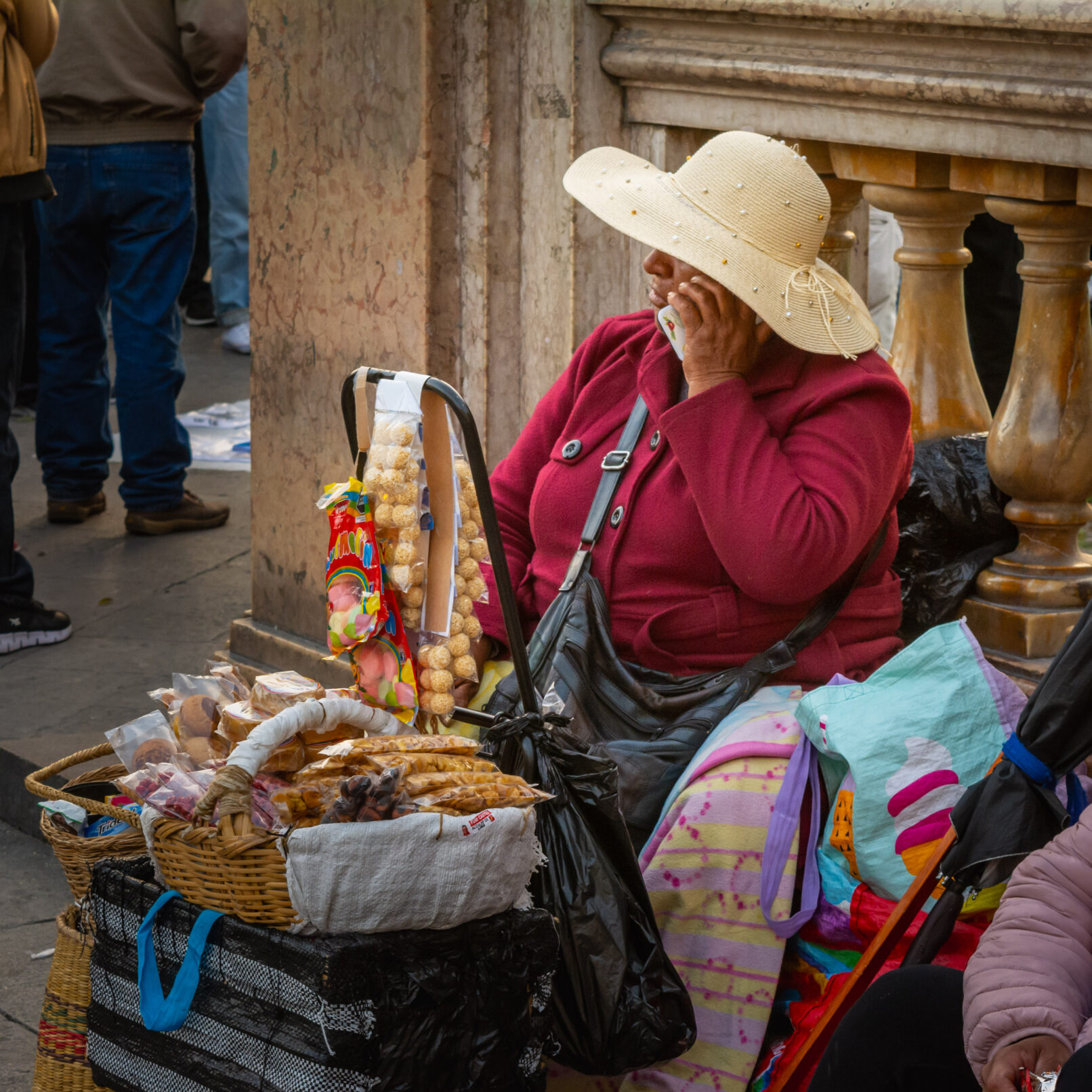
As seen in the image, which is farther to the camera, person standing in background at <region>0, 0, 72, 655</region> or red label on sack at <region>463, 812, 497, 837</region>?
person standing in background at <region>0, 0, 72, 655</region>

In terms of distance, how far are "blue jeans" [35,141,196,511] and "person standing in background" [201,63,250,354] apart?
2.85 metres

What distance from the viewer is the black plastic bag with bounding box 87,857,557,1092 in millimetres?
1783

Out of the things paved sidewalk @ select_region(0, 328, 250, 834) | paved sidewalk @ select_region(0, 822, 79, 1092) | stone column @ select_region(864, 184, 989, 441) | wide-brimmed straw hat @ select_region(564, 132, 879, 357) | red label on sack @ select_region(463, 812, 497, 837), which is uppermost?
wide-brimmed straw hat @ select_region(564, 132, 879, 357)

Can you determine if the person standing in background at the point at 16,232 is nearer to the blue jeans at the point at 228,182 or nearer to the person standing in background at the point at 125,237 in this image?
the person standing in background at the point at 125,237

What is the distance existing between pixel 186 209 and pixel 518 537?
2.82 metres

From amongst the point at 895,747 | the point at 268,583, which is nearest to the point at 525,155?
the point at 268,583

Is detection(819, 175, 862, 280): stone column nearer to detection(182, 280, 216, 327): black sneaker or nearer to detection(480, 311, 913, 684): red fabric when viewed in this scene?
detection(480, 311, 913, 684): red fabric

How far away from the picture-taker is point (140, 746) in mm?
2146

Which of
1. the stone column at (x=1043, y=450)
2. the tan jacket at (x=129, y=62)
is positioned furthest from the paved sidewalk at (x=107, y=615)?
the stone column at (x=1043, y=450)

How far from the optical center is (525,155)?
3305 millimetres

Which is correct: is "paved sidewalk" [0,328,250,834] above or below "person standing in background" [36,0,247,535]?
below

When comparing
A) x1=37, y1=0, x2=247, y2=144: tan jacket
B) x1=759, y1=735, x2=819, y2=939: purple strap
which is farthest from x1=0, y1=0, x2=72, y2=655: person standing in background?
x1=759, y1=735, x2=819, y2=939: purple strap

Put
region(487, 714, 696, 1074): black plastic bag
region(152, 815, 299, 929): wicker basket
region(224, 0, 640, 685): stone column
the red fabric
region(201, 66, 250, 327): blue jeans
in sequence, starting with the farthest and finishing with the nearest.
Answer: region(201, 66, 250, 327): blue jeans, region(224, 0, 640, 685): stone column, the red fabric, region(487, 714, 696, 1074): black plastic bag, region(152, 815, 299, 929): wicker basket

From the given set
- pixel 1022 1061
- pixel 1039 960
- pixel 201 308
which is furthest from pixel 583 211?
pixel 201 308
